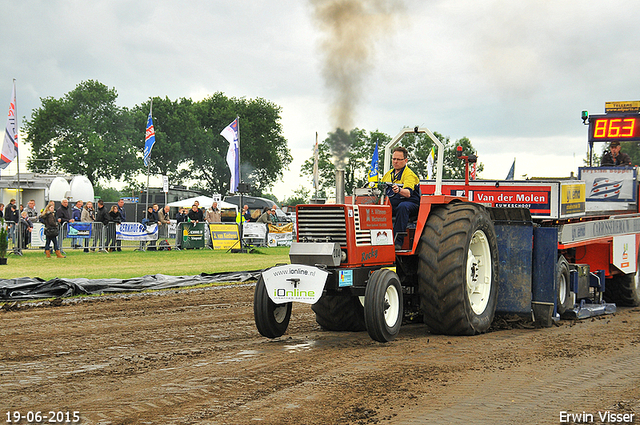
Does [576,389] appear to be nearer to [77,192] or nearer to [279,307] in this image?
[279,307]

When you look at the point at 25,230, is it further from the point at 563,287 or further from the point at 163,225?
the point at 563,287

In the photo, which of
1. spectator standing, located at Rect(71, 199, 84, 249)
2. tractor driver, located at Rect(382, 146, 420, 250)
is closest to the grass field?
spectator standing, located at Rect(71, 199, 84, 249)

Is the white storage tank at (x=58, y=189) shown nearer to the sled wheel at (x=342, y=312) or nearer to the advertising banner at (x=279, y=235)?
the advertising banner at (x=279, y=235)

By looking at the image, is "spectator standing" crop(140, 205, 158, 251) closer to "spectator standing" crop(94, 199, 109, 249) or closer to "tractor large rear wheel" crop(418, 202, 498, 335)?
"spectator standing" crop(94, 199, 109, 249)

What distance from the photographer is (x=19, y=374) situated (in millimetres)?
5543

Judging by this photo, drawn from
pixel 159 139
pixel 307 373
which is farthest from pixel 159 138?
pixel 307 373

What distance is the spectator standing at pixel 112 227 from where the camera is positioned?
73.4 feet

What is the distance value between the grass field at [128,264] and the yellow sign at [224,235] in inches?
72.8

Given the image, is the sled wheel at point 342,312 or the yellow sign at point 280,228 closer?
the sled wheel at point 342,312

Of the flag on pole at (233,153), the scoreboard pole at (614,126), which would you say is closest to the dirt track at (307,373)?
the scoreboard pole at (614,126)

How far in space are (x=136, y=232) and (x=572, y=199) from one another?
55.7 ft

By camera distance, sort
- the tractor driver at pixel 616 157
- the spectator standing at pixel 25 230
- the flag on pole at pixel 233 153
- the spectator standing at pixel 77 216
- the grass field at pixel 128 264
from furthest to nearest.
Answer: the flag on pole at pixel 233 153, the spectator standing at pixel 25 230, the spectator standing at pixel 77 216, the grass field at pixel 128 264, the tractor driver at pixel 616 157

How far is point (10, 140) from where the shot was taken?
1944 cm

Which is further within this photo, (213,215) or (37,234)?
(213,215)
